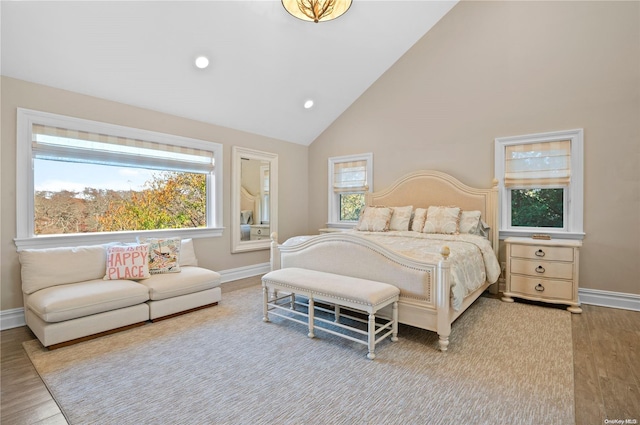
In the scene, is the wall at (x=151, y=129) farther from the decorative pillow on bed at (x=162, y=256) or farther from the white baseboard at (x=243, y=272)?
the decorative pillow on bed at (x=162, y=256)

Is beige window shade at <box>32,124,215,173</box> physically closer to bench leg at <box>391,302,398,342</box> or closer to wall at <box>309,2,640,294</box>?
wall at <box>309,2,640,294</box>

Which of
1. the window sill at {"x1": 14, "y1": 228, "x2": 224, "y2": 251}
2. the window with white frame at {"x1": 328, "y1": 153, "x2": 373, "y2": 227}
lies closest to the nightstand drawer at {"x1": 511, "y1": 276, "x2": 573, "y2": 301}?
the window with white frame at {"x1": 328, "y1": 153, "x2": 373, "y2": 227}

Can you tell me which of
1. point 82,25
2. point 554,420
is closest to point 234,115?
point 82,25

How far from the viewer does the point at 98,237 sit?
3.46 m

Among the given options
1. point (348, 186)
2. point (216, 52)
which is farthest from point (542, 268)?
point (216, 52)

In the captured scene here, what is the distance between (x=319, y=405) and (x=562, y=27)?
190 inches

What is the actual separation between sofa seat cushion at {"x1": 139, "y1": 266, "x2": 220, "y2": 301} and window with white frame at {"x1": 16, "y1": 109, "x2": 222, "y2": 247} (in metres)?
0.89

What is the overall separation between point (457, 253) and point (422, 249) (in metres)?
0.34

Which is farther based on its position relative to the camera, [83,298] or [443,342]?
[83,298]

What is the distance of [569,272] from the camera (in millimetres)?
3346

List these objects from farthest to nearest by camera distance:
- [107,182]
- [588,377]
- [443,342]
Answer: [107,182] → [443,342] → [588,377]

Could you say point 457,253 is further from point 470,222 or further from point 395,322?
point 470,222

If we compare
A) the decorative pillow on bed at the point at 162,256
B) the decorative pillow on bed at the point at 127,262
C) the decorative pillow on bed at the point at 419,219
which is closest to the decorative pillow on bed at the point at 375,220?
the decorative pillow on bed at the point at 419,219

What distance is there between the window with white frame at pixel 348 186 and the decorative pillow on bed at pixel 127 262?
3.34 metres
